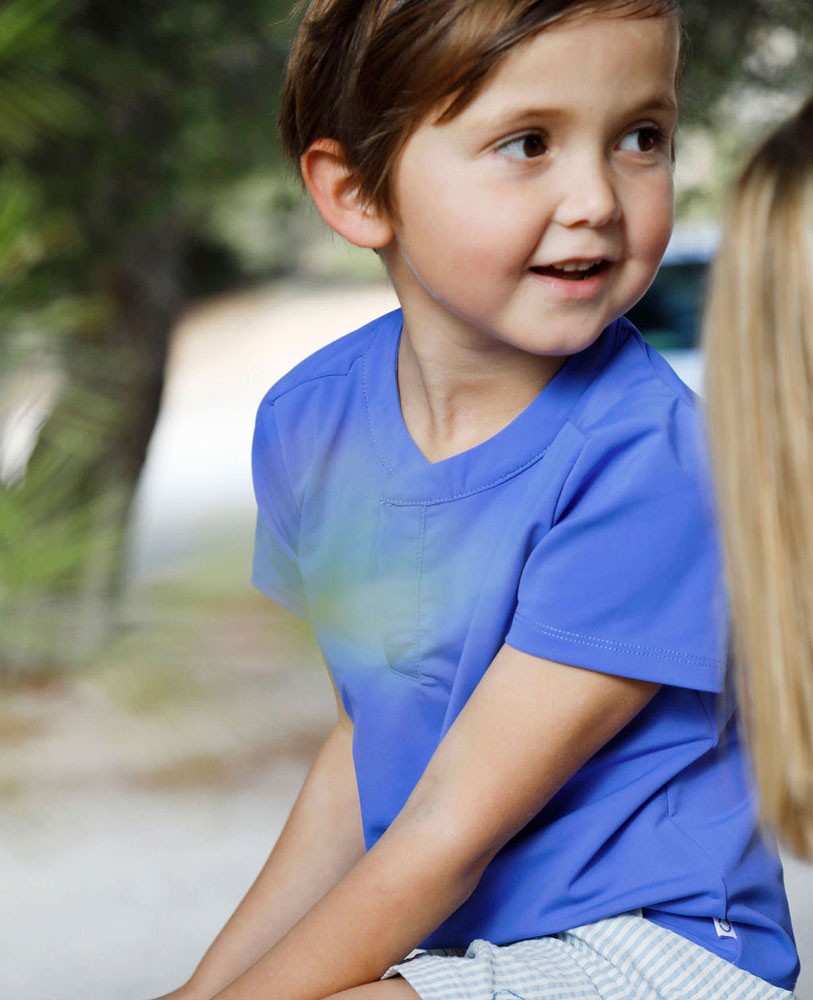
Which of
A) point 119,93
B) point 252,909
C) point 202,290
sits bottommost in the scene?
point 252,909

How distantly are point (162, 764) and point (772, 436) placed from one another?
40.7 inches

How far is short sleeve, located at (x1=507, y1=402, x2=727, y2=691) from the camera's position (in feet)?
2.75

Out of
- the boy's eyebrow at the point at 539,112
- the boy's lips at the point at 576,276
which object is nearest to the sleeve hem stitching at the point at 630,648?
the boy's lips at the point at 576,276

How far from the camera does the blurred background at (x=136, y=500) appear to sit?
42 cm

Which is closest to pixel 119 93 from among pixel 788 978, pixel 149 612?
pixel 788 978

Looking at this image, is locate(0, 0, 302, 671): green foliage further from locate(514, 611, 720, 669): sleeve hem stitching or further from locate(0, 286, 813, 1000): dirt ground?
locate(514, 611, 720, 669): sleeve hem stitching

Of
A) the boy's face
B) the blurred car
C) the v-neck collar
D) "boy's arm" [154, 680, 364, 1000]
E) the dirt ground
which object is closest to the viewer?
the dirt ground

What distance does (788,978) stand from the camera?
37.0 inches

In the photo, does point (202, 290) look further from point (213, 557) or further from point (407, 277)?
point (213, 557)

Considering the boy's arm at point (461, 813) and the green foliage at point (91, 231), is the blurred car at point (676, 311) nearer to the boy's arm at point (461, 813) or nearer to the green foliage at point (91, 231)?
the green foliage at point (91, 231)

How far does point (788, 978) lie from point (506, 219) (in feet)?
1.77

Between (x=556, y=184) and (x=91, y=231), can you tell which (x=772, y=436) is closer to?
(x=556, y=184)

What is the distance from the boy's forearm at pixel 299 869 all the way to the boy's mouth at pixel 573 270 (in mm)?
456

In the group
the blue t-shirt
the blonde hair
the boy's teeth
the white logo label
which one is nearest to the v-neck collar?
the blue t-shirt
